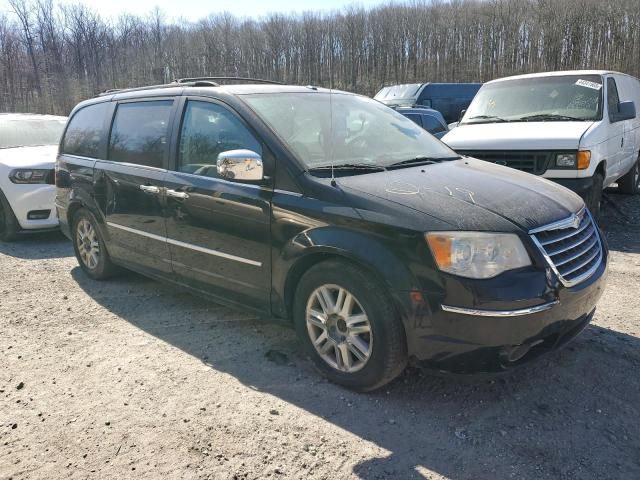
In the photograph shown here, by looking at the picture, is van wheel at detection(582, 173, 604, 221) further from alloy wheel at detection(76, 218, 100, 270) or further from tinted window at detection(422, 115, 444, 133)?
alloy wheel at detection(76, 218, 100, 270)

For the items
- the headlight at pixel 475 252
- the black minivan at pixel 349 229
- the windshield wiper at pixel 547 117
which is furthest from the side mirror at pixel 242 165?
the windshield wiper at pixel 547 117

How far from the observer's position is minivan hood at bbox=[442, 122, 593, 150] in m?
6.09

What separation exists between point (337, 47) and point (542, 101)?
26.1 m

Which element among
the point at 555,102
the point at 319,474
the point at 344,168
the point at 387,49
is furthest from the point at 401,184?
the point at 387,49

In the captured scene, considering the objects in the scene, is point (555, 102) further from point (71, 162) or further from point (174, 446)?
point (174, 446)

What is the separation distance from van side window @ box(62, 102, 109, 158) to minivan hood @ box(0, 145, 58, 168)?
5.14 feet

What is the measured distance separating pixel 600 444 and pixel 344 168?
202 centimetres

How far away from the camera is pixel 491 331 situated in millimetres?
2729

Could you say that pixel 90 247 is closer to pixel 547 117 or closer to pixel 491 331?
pixel 491 331

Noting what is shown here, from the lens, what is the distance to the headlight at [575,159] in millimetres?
6020

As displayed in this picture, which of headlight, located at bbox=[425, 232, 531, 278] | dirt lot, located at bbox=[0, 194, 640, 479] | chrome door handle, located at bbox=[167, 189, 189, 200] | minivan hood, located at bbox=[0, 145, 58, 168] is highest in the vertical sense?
minivan hood, located at bbox=[0, 145, 58, 168]

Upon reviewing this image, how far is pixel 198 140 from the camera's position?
399 centimetres

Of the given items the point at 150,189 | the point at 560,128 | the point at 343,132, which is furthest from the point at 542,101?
the point at 150,189

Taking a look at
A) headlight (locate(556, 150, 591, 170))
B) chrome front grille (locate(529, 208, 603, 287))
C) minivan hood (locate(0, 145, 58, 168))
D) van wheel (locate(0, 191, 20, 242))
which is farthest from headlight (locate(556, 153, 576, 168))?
van wheel (locate(0, 191, 20, 242))
